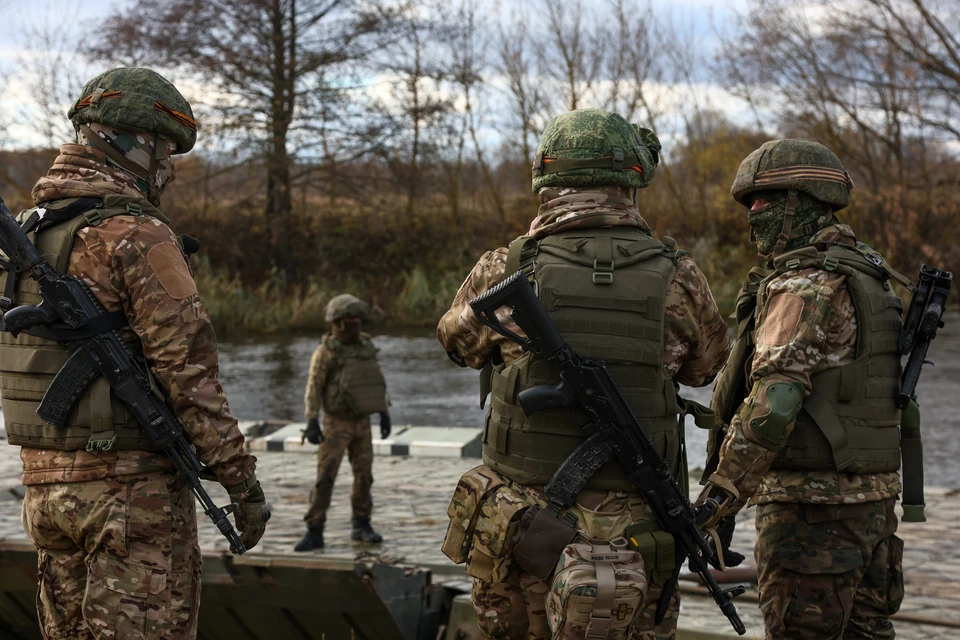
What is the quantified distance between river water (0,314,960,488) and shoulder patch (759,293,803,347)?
6.57 metres

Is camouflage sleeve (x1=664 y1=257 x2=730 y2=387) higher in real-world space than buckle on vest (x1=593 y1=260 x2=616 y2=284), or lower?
lower

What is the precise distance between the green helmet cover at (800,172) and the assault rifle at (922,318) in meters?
0.43

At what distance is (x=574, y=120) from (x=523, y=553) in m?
1.40

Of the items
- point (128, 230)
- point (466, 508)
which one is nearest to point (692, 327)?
point (466, 508)

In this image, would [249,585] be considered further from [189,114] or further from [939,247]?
[939,247]

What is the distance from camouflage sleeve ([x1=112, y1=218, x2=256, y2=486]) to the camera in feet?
11.2

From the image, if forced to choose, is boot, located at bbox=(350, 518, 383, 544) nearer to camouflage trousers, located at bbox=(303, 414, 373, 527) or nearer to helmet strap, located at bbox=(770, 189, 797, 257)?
camouflage trousers, located at bbox=(303, 414, 373, 527)

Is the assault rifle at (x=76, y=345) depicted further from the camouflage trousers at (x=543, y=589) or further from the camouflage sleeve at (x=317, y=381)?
the camouflage sleeve at (x=317, y=381)

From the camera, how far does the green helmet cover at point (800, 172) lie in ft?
13.7

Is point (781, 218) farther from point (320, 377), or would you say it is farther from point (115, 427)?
point (320, 377)

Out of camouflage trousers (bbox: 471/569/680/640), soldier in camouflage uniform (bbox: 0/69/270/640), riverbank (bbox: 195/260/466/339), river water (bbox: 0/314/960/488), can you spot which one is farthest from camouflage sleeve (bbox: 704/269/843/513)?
riverbank (bbox: 195/260/466/339)

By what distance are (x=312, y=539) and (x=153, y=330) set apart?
4.35 metres

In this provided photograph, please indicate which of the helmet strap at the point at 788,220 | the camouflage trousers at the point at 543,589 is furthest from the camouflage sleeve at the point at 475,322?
the helmet strap at the point at 788,220

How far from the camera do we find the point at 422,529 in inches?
313
